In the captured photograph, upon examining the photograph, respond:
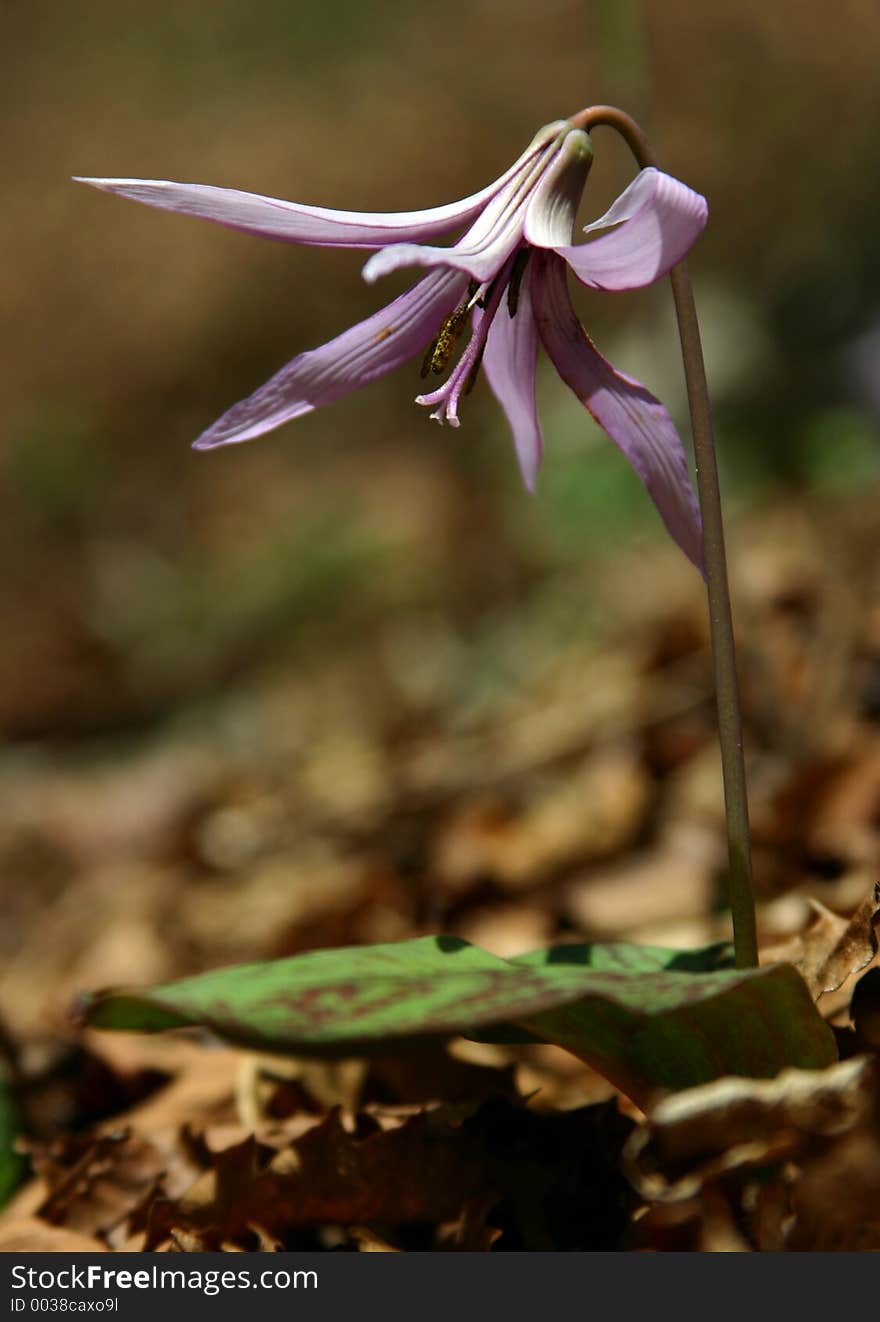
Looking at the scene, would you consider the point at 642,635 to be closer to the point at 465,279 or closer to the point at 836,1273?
the point at 465,279

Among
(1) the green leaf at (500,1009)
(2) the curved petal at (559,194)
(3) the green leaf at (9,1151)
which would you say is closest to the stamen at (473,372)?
(2) the curved petal at (559,194)

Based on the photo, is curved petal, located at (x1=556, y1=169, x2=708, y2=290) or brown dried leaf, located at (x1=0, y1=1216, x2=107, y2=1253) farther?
brown dried leaf, located at (x1=0, y1=1216, x2=107, y2=1253)

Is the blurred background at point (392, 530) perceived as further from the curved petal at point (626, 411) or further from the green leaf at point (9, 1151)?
the curved petal at point (626, 411)

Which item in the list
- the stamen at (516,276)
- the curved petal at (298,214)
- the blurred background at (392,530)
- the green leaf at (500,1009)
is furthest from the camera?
the blurred background at (392,530)

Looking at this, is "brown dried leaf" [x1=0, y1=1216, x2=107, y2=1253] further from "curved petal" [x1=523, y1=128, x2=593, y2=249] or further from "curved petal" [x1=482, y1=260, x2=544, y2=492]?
"curved petal" [x1=523, y1=128, x2=593, y2=249]

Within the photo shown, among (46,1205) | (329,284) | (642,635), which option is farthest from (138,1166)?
(329,284)

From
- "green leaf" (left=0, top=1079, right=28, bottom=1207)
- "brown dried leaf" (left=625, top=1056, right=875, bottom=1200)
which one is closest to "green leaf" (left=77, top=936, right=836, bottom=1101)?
"brown dried leaf" (left=625, top=1056, right=875, bottom=1200)
